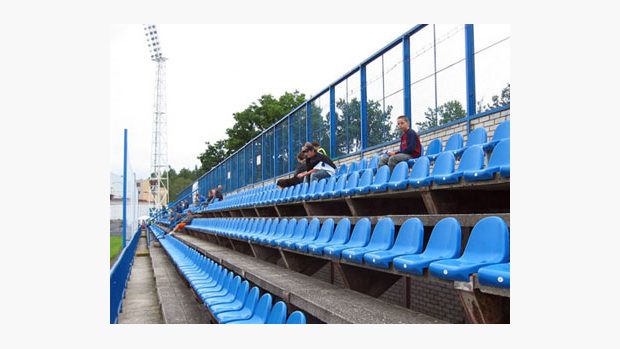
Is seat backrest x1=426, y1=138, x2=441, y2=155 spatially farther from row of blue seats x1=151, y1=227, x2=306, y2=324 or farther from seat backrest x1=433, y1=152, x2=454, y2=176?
row of blue seats x1=151, y1=227, x2=306, y2=324

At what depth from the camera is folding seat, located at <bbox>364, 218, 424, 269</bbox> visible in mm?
2416

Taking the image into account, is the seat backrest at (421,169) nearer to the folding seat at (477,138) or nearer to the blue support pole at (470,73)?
the folding seat at (477,138)

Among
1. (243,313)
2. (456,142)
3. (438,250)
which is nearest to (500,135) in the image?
(456,142)

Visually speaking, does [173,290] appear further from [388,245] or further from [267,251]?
[388,245]

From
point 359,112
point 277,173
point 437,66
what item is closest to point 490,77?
point 437,66

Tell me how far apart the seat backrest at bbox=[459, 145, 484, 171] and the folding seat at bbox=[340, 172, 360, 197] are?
1.12m

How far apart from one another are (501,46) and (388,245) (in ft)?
7.43

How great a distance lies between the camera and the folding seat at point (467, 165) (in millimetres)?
2846

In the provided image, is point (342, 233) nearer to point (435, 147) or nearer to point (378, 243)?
point (378, 243)

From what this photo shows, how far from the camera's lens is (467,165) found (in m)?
2.94

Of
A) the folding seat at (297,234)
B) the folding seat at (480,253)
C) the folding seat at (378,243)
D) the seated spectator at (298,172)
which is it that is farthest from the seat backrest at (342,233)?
the seated spectator at (298,172)

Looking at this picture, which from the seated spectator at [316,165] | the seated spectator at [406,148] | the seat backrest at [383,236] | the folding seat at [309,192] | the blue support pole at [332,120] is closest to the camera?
the seat backrest at [383,236]

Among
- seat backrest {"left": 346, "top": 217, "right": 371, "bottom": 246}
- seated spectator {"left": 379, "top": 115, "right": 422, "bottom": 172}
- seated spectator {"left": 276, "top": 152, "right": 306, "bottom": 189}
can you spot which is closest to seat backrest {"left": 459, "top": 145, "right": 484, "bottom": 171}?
seat backrest {"left": 346, "top": 217, "right": 371, "bottom": 246}

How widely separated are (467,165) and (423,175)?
0.38 m
